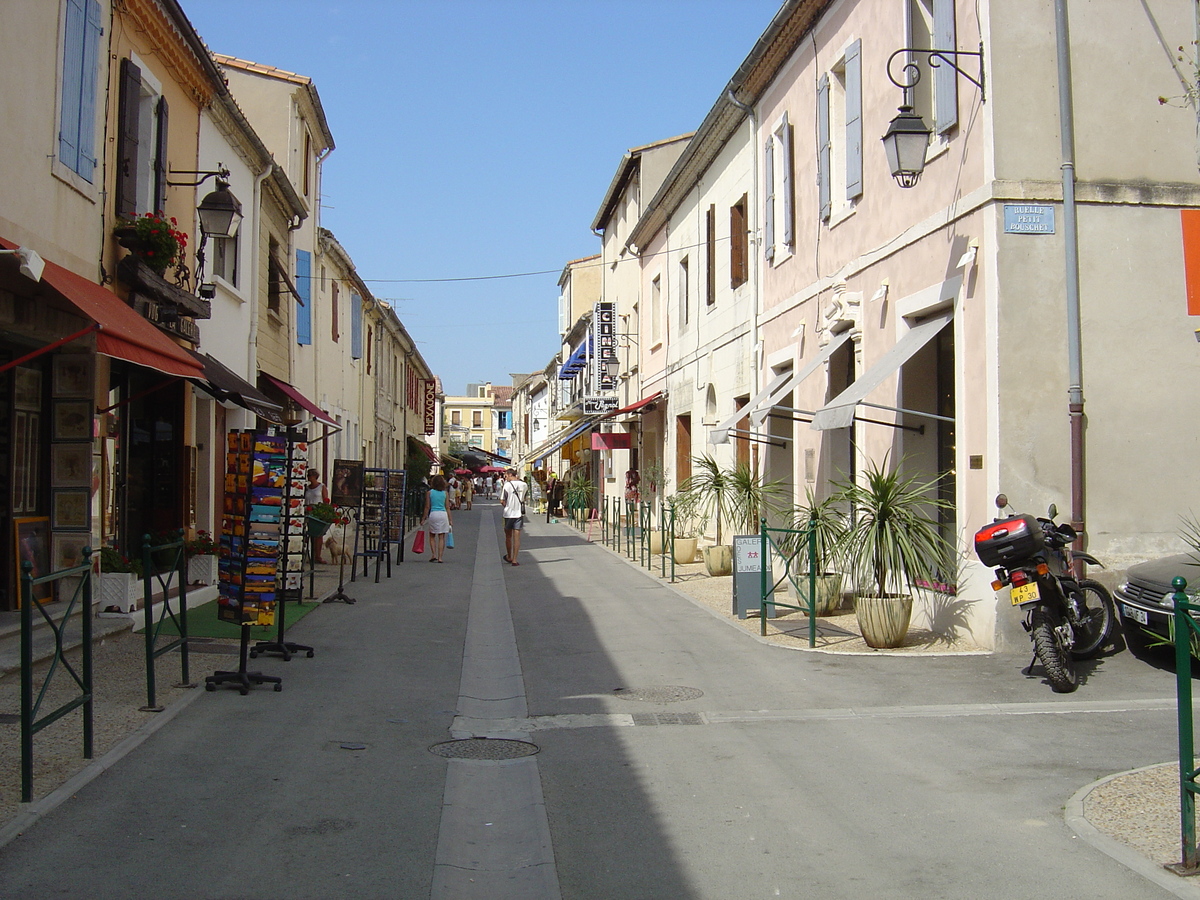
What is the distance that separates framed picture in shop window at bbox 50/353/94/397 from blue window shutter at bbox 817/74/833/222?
27.4 feet

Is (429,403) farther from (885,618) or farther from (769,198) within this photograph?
(885,618)

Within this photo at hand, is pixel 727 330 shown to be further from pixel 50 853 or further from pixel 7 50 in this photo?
pixel 50 853

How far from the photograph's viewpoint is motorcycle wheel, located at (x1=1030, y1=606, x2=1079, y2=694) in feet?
23.3

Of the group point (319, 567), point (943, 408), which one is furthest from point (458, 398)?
point (943, 408)

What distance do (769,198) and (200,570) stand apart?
924 centimetres

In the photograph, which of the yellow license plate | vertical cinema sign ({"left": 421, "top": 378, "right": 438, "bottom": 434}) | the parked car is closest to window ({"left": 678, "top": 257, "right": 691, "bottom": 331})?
the parked car

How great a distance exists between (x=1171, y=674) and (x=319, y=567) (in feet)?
43.6

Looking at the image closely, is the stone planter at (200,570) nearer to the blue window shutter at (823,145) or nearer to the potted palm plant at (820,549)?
the potted palm plant at (820,549)

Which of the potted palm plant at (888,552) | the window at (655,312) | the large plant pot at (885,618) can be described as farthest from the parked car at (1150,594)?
the window at (655,312)

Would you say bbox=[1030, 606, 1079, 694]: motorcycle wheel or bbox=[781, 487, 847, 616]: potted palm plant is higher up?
bbox=[781, 487, 847, 616]: potted palm plant

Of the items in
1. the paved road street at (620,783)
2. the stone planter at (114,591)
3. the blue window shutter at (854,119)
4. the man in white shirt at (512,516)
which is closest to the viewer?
the paved road street at (620,783)

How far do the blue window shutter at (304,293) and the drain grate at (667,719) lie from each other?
14028 mm

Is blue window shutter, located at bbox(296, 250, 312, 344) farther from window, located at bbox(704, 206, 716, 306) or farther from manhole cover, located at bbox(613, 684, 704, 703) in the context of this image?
manhole cover, located at bbox(613, 684, 704, 703)

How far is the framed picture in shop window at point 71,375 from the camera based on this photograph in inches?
368
